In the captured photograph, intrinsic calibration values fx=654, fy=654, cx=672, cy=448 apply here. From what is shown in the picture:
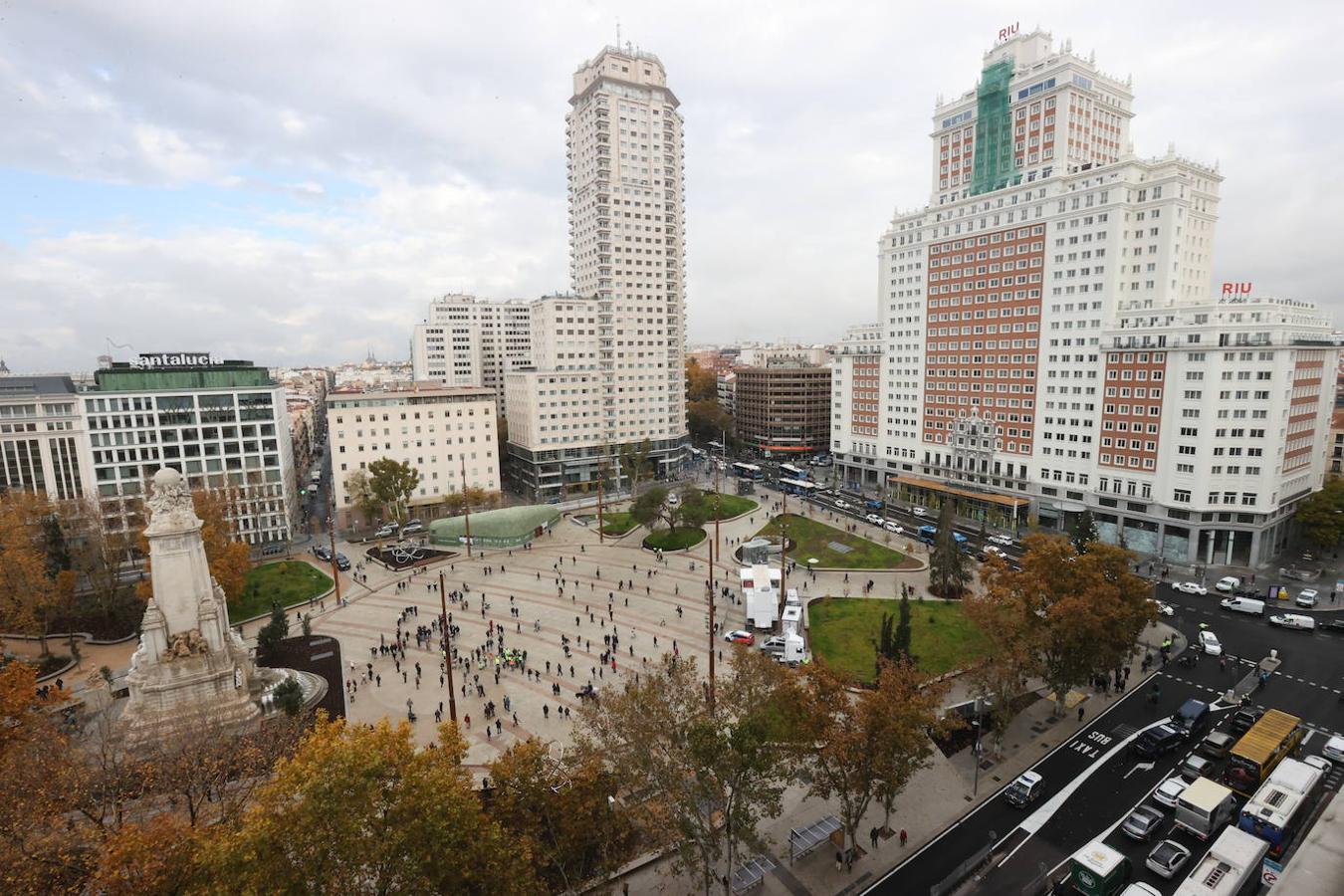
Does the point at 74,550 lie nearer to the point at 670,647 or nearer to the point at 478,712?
the point at 478,712

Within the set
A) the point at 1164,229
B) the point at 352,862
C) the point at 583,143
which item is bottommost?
the point at 352,862

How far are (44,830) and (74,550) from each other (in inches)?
1938

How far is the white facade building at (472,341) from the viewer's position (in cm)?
14862

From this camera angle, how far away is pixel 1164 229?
219ft

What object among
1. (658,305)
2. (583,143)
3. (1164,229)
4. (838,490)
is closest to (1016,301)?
(1164,229)

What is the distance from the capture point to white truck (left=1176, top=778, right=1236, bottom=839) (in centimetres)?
2755

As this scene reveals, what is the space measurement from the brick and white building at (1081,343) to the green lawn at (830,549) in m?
19.7

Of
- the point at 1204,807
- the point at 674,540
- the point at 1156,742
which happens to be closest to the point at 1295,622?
the point at 1156,742

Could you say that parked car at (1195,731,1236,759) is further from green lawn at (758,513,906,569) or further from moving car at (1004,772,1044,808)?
green lawn at (758,513,906,569)

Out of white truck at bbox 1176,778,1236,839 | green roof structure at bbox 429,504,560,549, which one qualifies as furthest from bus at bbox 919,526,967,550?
green roof structure at bbox 429,504,560,549

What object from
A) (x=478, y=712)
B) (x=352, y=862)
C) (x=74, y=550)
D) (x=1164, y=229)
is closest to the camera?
(x=352, y=862)

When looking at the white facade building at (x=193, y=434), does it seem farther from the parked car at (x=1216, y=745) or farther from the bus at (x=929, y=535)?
the parked car at (x=1216, y=745)

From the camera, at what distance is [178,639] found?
37.0 metres

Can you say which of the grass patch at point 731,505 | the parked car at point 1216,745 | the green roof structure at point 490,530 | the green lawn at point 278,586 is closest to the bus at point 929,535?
the grass patch at point 731,505
